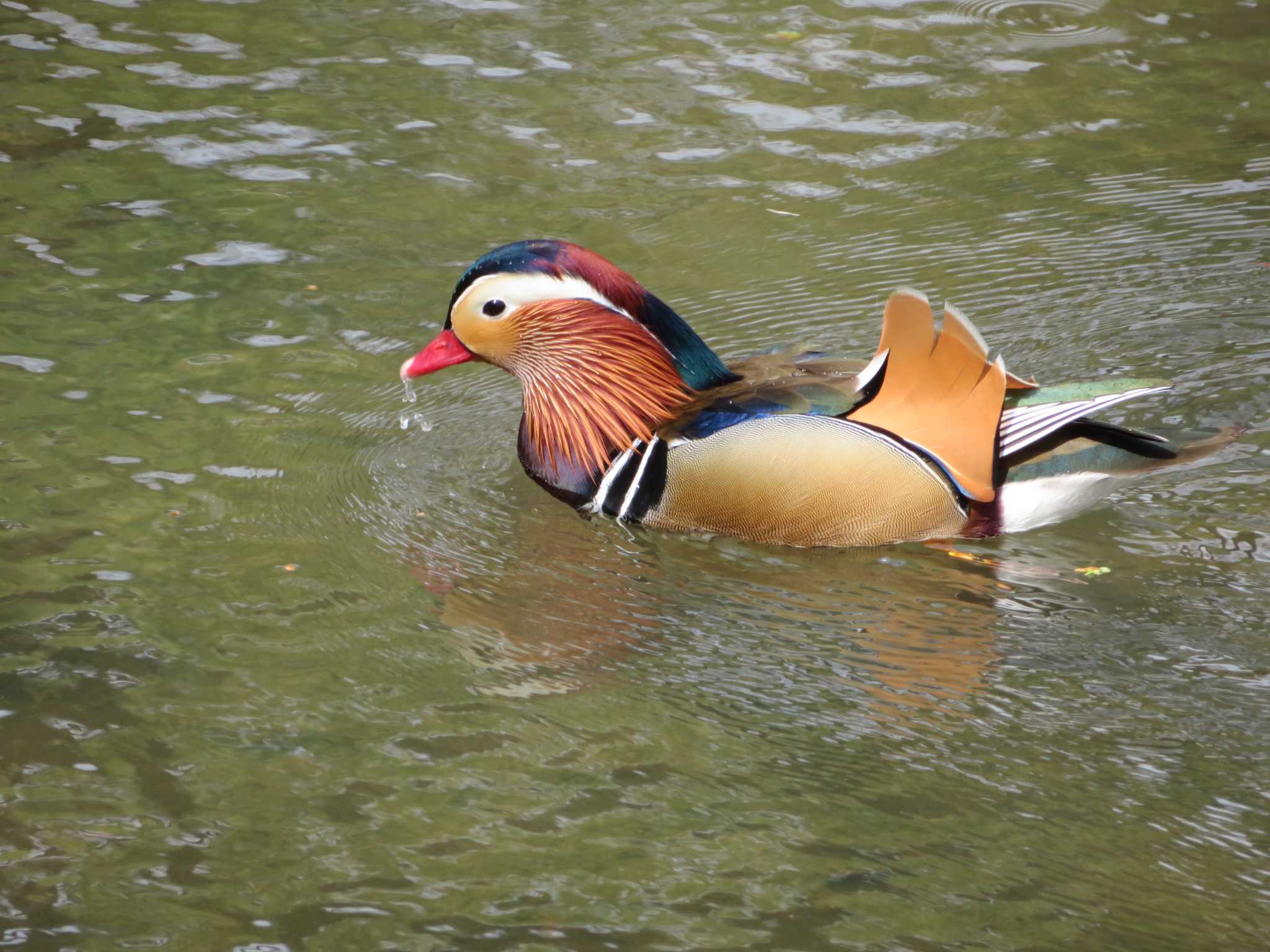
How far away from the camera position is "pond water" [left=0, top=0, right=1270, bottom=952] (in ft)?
12.4

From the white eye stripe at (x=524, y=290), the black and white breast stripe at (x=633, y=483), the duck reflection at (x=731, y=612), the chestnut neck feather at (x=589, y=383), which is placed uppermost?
the white eye stripe at (x=524, y=290)

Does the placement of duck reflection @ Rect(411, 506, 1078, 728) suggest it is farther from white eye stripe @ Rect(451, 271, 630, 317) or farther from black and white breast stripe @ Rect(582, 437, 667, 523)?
white eye stripe @ Rect(451, 271, 630, 317)

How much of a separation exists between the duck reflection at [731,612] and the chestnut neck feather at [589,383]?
0.34 metres

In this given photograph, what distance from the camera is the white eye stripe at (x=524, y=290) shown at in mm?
5547

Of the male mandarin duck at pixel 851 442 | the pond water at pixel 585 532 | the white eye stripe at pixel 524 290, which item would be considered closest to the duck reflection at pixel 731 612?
the pond water at pixel 585 532

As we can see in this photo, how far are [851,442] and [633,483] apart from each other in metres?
0.85

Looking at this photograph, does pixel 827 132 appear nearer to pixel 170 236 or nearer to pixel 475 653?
pixel 170 236

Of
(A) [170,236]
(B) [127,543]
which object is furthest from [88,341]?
(B) [127,543]

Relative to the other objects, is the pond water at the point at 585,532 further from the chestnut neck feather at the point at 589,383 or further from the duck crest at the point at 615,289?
the duck crest at the point at 615,289

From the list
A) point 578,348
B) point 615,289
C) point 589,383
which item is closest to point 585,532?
point 589,383

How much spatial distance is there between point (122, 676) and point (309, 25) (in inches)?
235

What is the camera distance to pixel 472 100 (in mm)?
8578

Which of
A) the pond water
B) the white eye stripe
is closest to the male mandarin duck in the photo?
the white eye stripe

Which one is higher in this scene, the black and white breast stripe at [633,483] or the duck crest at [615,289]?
the duck crest at [615,289]
